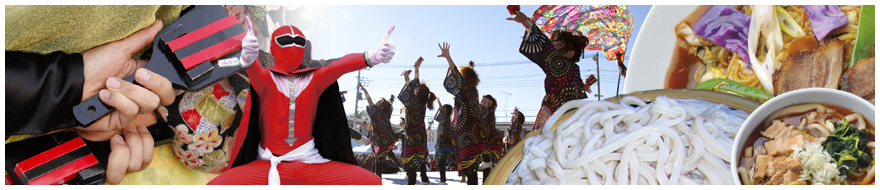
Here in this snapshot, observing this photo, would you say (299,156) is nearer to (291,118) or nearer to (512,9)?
(291,118)

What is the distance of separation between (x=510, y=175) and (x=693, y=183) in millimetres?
234

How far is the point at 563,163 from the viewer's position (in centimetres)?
76

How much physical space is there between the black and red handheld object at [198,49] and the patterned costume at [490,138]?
5.89 ft

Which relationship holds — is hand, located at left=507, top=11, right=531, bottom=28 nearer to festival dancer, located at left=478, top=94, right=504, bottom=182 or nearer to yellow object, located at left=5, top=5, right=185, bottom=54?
festival dancer, located at left=478, top=94, right=504, bottom=182

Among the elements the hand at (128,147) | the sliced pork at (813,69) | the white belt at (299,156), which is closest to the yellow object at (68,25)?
the hand at (128,147)

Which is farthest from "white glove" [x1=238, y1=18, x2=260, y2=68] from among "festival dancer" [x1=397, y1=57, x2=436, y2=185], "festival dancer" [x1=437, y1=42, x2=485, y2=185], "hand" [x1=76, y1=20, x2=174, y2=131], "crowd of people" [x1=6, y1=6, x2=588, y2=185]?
"festival dancer" [x1=397, y1=57, x2=436, y2=185]

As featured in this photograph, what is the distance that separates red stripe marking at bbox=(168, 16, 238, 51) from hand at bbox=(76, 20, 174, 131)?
5 centimetres

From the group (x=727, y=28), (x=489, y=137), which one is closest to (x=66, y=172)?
(x=727, y=28)

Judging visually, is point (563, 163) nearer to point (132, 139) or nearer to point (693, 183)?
point (693, 183)

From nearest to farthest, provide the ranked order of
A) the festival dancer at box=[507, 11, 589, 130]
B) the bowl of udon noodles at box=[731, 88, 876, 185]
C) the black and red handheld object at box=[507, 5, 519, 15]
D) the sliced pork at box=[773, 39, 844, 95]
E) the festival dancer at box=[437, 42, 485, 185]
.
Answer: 1. the bowl of udon noodles at box=[731, 88, 876, 185]
2. the sliced pork at box=[773, 39, 844, 95]
3. the black and red handheld object at box=[507, 5, 519, 15]
4. the festival dancer at box=[507, 11, 589, 130]
5. the festival dancer at box=[437, 42, 485, 185]

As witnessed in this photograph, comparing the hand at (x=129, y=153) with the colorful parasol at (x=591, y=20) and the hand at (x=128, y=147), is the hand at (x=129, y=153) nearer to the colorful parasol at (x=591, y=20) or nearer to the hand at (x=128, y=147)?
the hand at (x=128, y=147)

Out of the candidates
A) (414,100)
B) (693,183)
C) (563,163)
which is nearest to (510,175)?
(563,163)

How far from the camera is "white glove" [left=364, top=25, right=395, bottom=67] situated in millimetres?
1146

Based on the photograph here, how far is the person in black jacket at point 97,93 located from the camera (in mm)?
930
